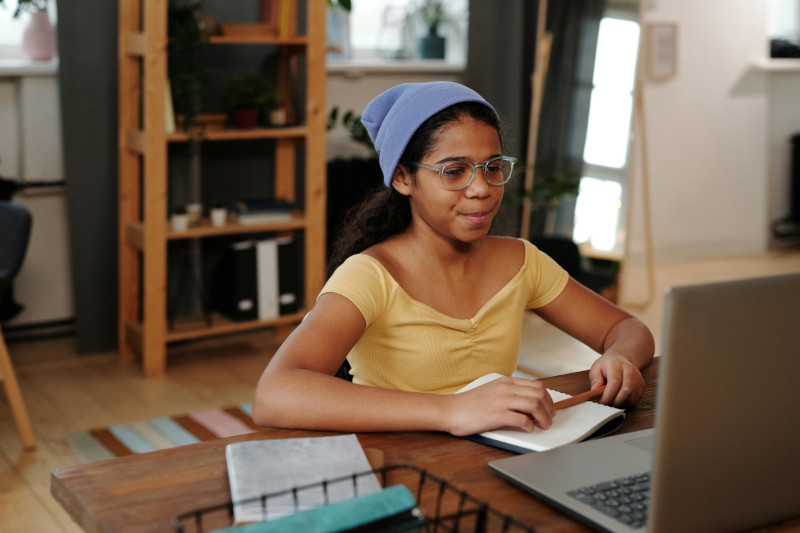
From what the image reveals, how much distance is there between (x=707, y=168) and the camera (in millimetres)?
5492

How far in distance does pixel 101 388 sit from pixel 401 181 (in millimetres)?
2135

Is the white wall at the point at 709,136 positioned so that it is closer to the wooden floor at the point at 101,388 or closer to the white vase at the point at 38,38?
the wooden floor at the point at 101,388

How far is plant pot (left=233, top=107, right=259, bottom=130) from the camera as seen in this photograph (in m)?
3.58

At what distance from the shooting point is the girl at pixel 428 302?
3.89 feet

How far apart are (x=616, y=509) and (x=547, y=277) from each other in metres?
0.74

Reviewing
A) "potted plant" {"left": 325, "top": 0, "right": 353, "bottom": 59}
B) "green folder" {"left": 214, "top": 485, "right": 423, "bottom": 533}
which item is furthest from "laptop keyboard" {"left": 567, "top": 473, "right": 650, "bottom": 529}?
"potted plant" {"left": 325, "top": 0, "right": 353, "bottom": 59}

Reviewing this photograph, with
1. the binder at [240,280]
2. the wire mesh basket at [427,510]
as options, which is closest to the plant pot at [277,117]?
the binder at [240,280]

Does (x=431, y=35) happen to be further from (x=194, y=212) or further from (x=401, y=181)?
(x=401, y=181)

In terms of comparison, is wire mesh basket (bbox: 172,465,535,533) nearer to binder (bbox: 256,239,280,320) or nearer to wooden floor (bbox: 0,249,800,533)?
wooden floor (bbox: 0,249,800,533)

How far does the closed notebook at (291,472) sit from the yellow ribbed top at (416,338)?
379 millimetres

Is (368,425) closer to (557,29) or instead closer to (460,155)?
(460,155)

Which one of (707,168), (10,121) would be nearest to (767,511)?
(10,121)

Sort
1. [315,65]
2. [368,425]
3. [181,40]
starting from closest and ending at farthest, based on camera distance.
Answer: [368,425] → [181,40] → [315,65]

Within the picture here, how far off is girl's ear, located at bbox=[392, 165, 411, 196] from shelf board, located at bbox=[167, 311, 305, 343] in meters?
2.18
